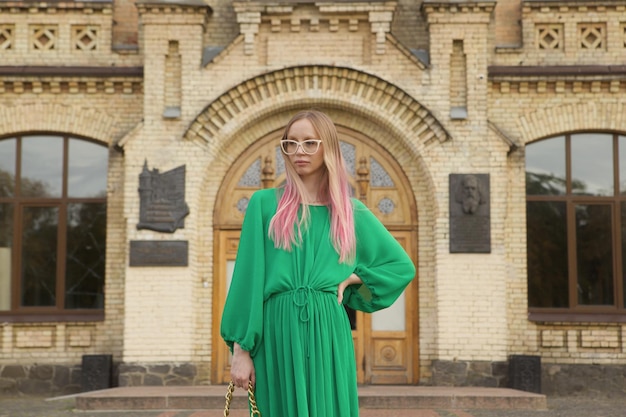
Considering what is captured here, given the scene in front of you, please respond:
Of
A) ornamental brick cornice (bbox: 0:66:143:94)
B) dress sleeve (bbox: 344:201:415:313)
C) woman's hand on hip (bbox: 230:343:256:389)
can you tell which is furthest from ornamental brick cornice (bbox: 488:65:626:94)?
woman's hand on hip (bbox: 230:343:256:389)

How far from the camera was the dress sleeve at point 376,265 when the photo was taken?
3615 mm

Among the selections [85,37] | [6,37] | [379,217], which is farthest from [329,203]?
[6,37]

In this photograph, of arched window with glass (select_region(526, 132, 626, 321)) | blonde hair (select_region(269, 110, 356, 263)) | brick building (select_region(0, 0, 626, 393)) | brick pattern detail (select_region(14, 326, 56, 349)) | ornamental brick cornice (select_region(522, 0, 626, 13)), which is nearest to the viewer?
blonde hair (select_region(269, 110, 356, 263))

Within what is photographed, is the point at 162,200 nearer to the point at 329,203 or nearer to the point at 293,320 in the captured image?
the point at 329,203

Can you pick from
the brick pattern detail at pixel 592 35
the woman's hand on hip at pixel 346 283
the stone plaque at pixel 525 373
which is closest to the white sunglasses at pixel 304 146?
the woman's hand on hip at pixel 346 283

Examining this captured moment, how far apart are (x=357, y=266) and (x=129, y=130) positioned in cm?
1023

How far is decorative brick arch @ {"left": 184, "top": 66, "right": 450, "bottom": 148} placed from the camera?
504 inches

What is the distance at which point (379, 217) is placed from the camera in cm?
1327

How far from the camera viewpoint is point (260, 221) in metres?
3.52

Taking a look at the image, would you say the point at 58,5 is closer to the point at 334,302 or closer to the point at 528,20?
the point at 528,20

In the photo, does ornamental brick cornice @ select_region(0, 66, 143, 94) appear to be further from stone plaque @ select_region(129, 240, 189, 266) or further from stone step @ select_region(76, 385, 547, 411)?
stone step @ select_region(76, 385, 547, 411)

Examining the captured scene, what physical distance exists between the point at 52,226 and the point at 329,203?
10787 mm

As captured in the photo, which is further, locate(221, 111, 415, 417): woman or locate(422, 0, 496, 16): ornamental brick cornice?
locate(422, 0, 496, 16): ornamental brick cornice

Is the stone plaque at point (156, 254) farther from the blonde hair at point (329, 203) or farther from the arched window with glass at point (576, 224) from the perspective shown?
the blonde hair at point (329, 203)
